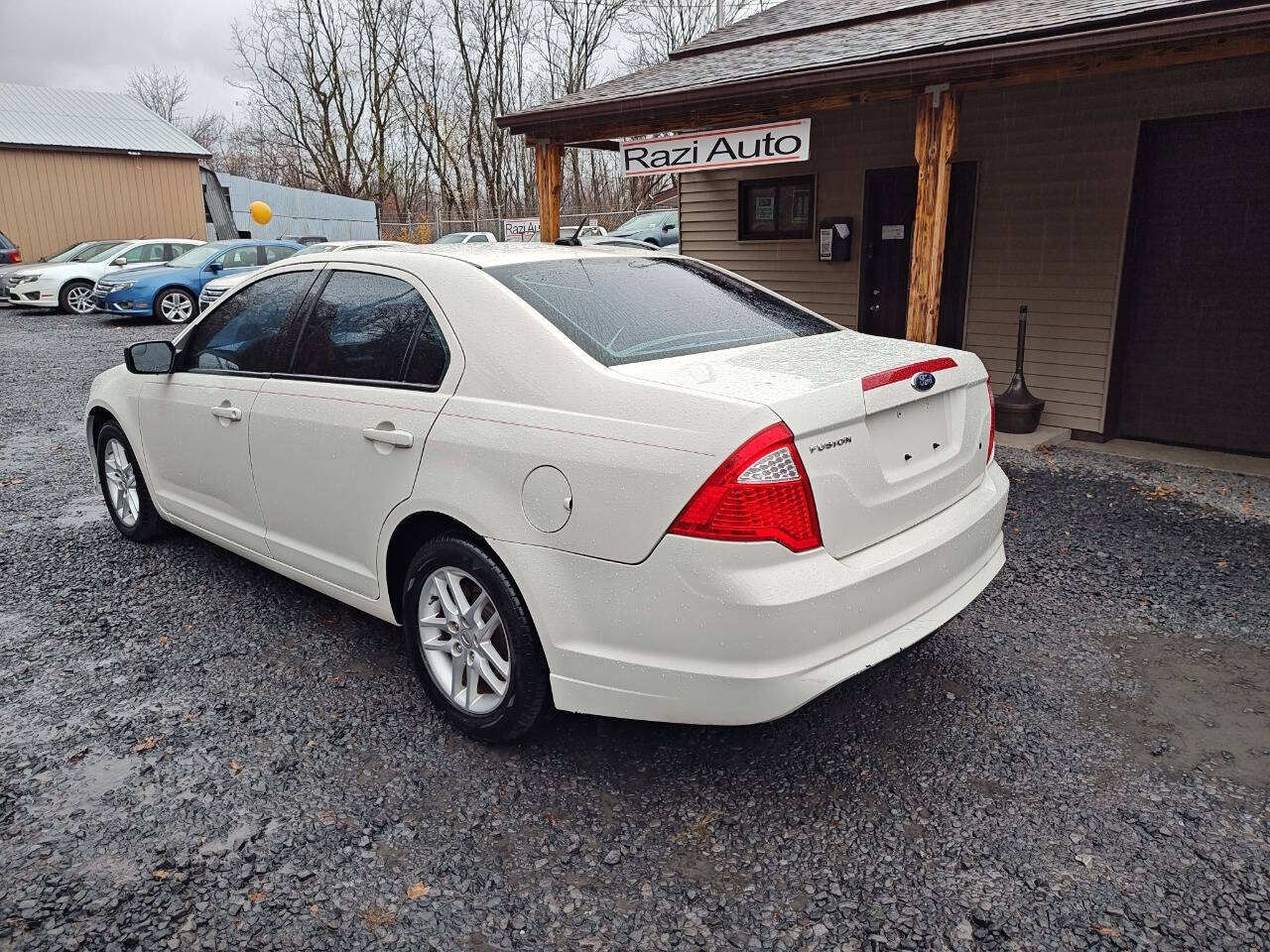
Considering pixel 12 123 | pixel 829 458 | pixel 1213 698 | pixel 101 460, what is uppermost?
pixel 12 123

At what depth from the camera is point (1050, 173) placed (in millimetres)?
7742

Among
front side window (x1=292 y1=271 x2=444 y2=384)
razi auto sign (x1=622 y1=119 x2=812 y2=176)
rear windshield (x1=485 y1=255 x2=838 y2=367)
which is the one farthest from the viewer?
razi auto sign (x1=622 y1=119 x2=812 y2=176)

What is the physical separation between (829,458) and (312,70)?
44457 millimetres

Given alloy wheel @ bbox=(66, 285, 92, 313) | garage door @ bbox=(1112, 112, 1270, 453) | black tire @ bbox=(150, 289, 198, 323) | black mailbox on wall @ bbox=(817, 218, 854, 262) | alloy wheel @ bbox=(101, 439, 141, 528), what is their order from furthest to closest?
alloy wheel @ bbox=(66, 285, 92, 313) → black tire @ bbox=(150, 289, 198, 323) → black mailbox on wall @ bbox=(817, 218, 854, 262) → garage door @ bbox=(1112, 112, 1270, 453) → alloy wheel @ bbox=(101, 439, 141, 528)

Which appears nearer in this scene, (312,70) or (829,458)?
(829,458)

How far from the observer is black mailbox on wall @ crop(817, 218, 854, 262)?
30.7 ft

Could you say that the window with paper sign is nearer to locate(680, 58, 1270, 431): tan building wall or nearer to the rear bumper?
locate(680, 58, 1270, 431): tan building wall

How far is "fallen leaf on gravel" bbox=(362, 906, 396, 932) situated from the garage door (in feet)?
23.7

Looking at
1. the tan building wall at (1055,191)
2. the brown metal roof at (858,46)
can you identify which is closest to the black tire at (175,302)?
the brown metal roof at (858,46)

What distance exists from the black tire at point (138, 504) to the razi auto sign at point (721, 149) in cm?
514

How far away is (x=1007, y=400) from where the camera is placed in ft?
25.6

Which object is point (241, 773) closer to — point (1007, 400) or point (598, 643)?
point (598, 643)

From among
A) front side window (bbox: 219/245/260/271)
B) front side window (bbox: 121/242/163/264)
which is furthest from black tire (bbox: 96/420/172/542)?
front side window (bbox: 121/242/163/264)

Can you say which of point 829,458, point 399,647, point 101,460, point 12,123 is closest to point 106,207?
point 12,123
